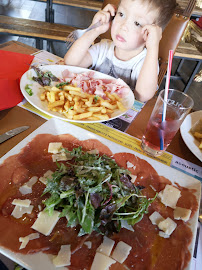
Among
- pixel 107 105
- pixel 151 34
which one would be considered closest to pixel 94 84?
pixel 107 105

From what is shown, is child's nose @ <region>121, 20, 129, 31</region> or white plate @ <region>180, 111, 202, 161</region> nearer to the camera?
white plate @ <region>180, 111, 202, 161</region>

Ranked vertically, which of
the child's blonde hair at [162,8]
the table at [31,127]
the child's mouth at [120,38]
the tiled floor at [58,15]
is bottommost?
the tiled floor at [58,15]

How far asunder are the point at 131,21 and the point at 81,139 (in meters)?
0.82

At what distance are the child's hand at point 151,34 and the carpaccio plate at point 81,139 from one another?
2.54 feet

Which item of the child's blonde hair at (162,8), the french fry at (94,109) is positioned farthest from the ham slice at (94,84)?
the child's blonde hair at (162,8)

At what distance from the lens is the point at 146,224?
0.68 metres

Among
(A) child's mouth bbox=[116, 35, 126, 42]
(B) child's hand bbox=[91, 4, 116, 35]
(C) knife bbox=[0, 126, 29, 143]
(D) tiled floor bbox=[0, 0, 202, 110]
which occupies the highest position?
(B) child's hand bbox=[91, 4, 116, 35]

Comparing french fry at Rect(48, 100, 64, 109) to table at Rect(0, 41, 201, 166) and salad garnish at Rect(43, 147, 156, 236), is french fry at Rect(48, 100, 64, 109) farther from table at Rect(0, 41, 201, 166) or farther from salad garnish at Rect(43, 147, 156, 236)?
salad garnish at Rect(43, 147, 156, 236)

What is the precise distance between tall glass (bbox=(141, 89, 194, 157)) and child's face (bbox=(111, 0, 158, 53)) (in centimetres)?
56

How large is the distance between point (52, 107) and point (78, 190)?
0.49 metres

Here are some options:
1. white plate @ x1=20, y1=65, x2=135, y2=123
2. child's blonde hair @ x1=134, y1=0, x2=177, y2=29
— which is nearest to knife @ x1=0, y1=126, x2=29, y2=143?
white plate @ x1=20, y1=65, x2=135, y2=123

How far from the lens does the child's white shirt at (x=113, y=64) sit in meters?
1.55

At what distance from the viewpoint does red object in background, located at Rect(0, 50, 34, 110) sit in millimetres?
1037

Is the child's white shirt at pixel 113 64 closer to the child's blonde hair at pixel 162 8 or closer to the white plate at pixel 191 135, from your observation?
the child's blonde hair at pixel 162 8
